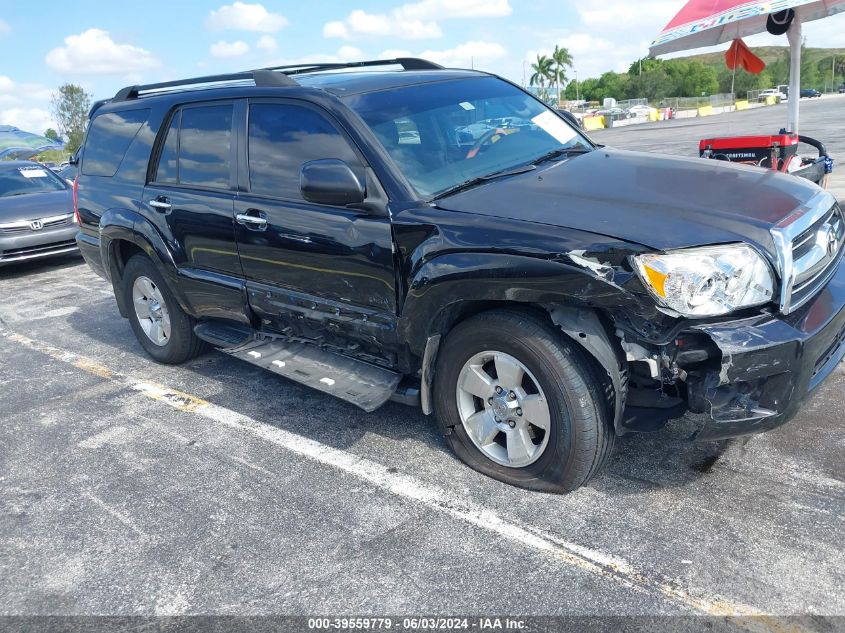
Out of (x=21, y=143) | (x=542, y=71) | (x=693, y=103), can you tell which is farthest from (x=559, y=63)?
(x=21, y=143)

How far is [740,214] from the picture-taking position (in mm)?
2969

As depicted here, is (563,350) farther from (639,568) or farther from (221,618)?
(221,618)

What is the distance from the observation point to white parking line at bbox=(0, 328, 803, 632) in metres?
2.53

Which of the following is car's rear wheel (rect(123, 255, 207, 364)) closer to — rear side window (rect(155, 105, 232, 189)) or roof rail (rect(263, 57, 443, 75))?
rear side window (rect(155, 105, 232, 189))

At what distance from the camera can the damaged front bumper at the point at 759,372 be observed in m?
2.67

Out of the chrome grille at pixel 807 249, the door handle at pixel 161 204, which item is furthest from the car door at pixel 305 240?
the chrome grille at pixel 807 249

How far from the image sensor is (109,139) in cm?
549

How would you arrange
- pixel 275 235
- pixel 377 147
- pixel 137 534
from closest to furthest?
pixel 137 534 → pixel 377 147 → pixel 275 235

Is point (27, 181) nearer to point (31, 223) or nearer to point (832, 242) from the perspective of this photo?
point (31, 223)

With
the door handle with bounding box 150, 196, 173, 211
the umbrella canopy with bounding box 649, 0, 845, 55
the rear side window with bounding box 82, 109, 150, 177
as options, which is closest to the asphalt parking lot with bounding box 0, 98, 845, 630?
the door handle with bounding box 150, 196, 173, 211

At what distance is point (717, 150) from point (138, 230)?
522cm

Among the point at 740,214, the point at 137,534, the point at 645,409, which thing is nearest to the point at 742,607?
the point at 645,409

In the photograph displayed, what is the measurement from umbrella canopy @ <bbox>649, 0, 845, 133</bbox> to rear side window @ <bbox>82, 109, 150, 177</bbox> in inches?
204

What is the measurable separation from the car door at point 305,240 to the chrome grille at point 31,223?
687 cm
